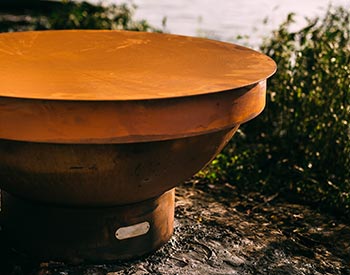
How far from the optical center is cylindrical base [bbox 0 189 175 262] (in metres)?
2.38

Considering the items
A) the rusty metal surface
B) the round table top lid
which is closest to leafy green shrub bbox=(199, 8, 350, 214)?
the round table top lid

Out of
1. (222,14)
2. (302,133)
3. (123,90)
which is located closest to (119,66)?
(123,90)

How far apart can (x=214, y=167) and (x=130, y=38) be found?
1088 millimetres

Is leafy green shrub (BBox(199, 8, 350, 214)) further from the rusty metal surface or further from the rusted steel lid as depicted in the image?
the rusty metal surface

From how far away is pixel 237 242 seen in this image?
2805 millimetres

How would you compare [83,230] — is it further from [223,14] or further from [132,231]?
[223,14]

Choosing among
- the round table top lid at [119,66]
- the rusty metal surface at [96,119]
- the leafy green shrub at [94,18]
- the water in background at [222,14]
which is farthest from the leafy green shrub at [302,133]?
the water in background at [222,14]

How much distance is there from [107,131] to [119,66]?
1.82ft

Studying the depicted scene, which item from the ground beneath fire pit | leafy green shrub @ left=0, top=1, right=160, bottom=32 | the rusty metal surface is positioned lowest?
the ground beneath fire pit

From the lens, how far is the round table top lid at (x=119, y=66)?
79.8 inches

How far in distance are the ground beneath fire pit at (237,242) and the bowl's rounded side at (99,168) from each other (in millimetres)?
319

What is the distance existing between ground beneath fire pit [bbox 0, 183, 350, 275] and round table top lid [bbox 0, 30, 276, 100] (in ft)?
2.42

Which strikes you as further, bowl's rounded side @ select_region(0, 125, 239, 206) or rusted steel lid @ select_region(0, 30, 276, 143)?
bowl's rounded side @ select_region(0, 125, 239, 206)

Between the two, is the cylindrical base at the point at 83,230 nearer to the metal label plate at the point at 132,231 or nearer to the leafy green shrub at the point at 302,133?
the metal label plate at the point at 132,231
